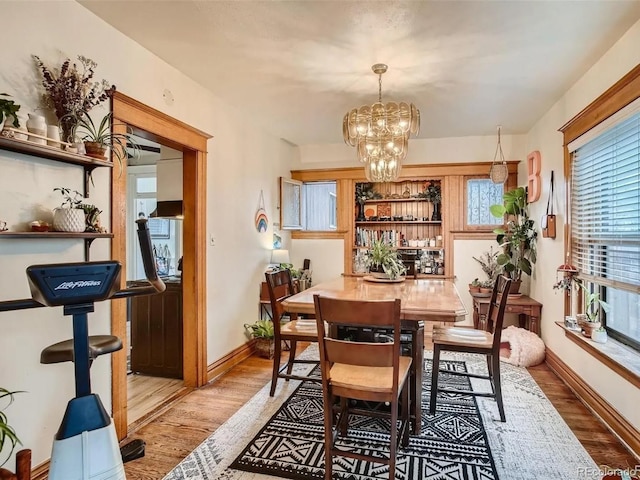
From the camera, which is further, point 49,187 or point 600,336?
point 600,336

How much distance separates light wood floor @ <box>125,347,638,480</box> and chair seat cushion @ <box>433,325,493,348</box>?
2.43ft

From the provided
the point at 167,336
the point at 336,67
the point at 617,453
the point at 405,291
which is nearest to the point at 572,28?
the point at 336,67

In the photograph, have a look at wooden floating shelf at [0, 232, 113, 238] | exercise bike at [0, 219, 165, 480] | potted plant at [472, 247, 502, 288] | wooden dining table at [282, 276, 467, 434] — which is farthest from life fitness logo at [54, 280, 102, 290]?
→ potted plant at [472, 247, 502, 288]

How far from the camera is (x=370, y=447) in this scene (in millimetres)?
2252

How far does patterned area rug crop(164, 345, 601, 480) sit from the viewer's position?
202 cm

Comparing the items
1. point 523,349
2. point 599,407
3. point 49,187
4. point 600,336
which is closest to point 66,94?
point 49,187

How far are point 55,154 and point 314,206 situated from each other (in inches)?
157

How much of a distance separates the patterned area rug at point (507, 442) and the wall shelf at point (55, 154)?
5.54 ft

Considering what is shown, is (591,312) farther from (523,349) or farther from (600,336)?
(523,349)

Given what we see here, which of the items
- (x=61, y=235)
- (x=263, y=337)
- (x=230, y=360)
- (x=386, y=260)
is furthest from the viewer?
(x=263, y=337)

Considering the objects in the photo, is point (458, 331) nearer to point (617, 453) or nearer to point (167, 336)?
point (617, 453)

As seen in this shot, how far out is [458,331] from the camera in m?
2.90

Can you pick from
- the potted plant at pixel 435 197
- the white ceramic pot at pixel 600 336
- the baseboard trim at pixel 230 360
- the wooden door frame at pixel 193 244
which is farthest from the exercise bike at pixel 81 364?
the potted plant at pixel 435 197

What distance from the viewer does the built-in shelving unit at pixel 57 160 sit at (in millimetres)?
1675
